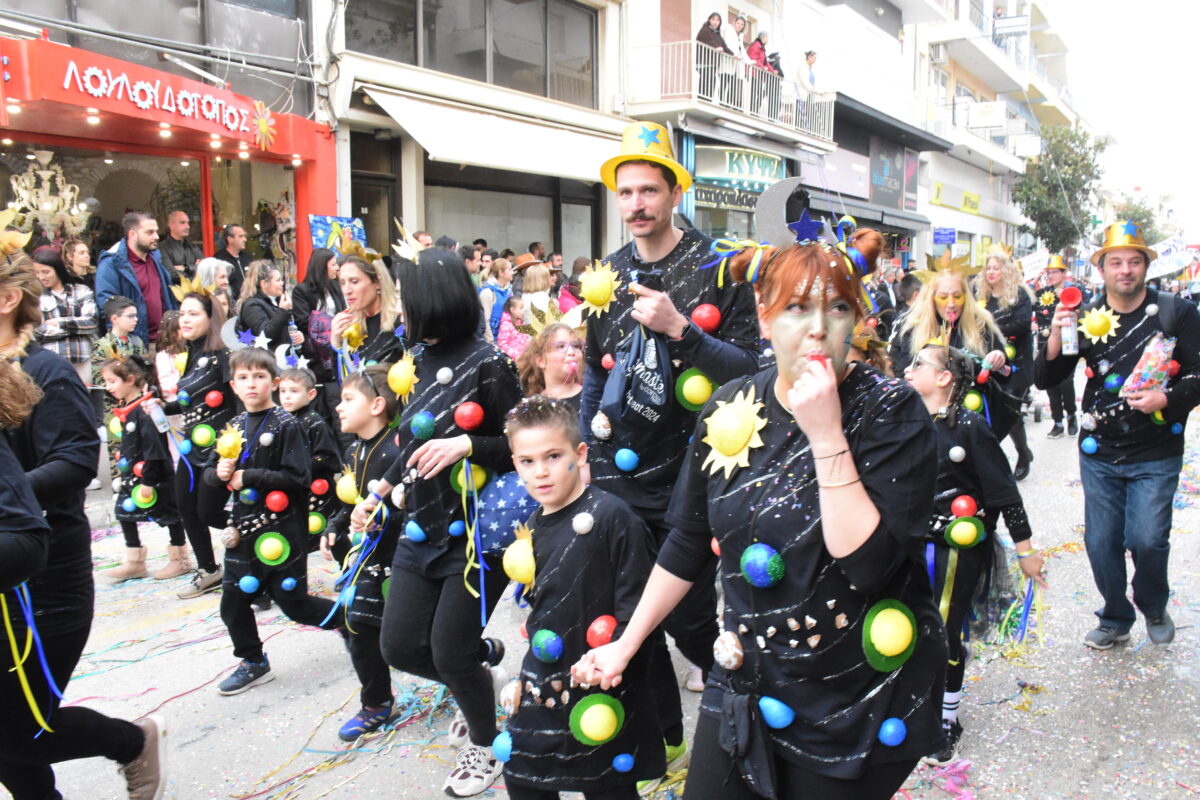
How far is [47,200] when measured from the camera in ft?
31.1

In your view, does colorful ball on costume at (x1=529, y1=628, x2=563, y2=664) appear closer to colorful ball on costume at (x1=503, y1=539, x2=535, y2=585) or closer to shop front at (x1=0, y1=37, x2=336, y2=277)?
colorful ball on costume at (x1=503, y1=539, x2=535, y2=585)

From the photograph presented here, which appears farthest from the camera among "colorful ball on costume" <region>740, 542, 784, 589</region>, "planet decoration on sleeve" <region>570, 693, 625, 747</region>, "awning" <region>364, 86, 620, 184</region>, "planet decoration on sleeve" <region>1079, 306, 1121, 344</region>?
"awning" <region>364, 86, 620, 184</region>

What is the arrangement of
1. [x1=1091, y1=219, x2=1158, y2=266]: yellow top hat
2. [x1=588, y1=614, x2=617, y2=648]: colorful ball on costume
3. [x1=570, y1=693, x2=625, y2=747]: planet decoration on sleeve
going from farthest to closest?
[x1=1091, y1=219, x2=1158, y2=266]: yellow top hat, [x1=588, y1=614, x2=617, y2=648]: colorful ball on costume, [x1=570, y1=693, x2=625, y2=747]: planet decoration on sleeve

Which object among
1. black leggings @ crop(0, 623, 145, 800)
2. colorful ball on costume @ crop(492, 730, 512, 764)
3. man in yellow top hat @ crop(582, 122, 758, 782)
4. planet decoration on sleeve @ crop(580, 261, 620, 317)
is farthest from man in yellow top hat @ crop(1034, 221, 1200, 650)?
black leggings @ crop(0, 623, 145, 800)

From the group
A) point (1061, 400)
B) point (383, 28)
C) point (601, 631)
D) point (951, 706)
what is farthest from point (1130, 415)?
point (383, 28)

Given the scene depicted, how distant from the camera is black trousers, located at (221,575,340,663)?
4262mm

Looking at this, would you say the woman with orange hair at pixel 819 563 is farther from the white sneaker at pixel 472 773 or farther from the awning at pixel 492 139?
the awning at pixel 492 139

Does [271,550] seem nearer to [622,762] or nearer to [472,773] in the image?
[472,773]

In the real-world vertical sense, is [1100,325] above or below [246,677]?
above

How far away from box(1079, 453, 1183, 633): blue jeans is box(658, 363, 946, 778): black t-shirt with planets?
10.2ft

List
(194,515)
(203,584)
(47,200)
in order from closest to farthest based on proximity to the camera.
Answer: (194,515), (203,584), (47,200)

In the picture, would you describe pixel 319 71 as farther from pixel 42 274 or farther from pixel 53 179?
pixel 42 274

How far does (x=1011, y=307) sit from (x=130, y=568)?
6.57m

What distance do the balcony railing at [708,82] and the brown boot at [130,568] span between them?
14.7 metres
